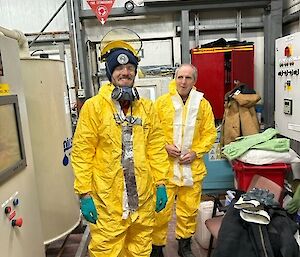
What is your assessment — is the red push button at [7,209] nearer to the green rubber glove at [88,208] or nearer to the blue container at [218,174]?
the green rubber glove at [88,208]

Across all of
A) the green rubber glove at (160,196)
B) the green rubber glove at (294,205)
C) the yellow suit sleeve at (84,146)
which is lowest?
the green rubber glove at (294,205)

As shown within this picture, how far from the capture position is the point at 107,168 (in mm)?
1526

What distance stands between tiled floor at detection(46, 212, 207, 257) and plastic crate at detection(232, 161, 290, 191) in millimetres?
633

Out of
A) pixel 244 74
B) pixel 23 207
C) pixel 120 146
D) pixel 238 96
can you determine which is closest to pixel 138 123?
pixel 120 146

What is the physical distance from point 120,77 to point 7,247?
0.98 meters

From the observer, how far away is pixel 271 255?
1.39 meters

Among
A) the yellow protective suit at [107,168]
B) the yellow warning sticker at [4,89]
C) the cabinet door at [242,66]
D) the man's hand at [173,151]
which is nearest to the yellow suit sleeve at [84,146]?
the yellow protective suit at [107,168]

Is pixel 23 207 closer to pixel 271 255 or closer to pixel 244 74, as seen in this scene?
pixel 271 255

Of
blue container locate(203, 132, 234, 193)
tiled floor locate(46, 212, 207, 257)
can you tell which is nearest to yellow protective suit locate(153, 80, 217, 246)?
tiled floor locate(46, 212, 207, 257)

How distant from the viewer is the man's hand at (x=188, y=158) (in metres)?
2.08

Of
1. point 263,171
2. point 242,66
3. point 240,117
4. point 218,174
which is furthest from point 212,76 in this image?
point 263,171

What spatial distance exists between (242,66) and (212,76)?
34 cm

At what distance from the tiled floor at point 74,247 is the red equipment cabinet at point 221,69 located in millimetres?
1600

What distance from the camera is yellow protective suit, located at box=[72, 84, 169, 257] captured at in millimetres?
1518
